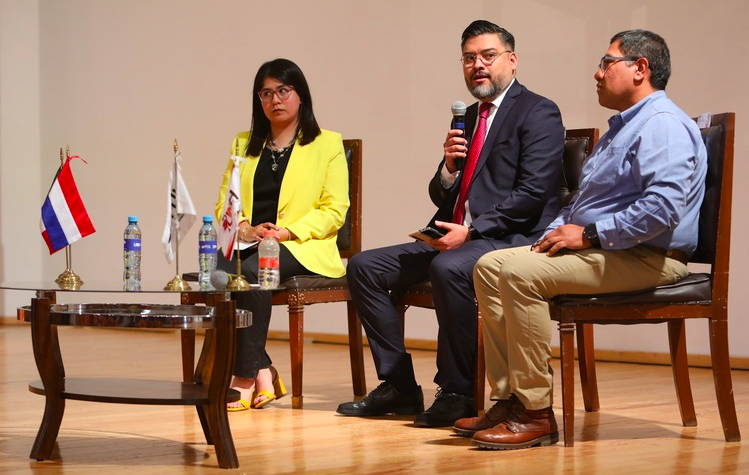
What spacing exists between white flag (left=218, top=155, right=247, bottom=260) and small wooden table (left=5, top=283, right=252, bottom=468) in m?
0.19

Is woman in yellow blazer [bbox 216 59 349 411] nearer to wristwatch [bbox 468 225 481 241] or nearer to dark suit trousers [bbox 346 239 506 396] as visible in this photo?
dark suit trousers [bbox 346 239 506 396]

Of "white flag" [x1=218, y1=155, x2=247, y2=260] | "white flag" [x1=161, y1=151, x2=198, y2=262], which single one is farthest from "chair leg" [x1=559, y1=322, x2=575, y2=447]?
"white flag" [x1=161, y1=151, x2=198, y2=262]

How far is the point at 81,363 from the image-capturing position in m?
5.46

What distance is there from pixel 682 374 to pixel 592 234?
67 cm

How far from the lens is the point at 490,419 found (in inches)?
126

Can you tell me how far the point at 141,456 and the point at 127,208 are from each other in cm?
465

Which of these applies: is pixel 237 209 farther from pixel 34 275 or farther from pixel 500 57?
pixel 34 275

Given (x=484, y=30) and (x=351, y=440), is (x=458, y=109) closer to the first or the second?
(x=484, y=30)

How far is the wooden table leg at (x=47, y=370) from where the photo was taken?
2963 millimetres

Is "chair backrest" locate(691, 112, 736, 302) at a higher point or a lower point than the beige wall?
lower

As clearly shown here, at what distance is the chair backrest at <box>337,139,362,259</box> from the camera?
168 inches

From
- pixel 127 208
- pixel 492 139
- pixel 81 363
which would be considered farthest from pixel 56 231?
pixel 127 208

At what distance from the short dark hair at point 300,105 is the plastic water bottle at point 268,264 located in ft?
1.96

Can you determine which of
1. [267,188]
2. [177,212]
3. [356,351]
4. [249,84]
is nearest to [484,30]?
[267,188]
